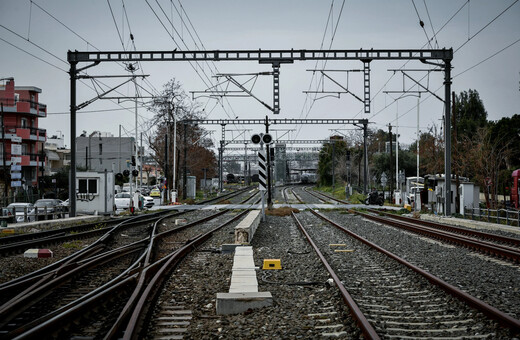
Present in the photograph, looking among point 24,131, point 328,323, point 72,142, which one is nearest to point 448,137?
point 72,142

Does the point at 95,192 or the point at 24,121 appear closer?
the point at 95,192

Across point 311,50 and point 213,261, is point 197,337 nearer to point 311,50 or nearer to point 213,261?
point 213,261

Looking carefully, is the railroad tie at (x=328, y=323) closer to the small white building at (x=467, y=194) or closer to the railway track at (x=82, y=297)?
the railway track at (x=82, y=297)

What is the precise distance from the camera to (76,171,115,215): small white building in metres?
32.3

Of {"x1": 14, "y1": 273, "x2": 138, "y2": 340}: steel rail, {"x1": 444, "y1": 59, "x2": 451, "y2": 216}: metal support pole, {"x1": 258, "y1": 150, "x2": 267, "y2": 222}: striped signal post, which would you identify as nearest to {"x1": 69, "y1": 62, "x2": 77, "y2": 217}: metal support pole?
{"x1": 258, "y1": 150, "x2": 267, "y2": 222}: striped signal post

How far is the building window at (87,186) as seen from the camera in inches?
1278

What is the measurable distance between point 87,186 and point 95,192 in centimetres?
60

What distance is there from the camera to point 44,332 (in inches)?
233

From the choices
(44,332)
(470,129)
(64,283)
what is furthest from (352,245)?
(470,129)

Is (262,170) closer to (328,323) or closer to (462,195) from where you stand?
(462,195)

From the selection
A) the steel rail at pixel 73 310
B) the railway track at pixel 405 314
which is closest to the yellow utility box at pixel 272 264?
the railway track at pixel 405 314

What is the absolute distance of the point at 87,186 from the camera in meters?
32.6

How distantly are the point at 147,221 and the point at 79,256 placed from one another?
47.0 feet

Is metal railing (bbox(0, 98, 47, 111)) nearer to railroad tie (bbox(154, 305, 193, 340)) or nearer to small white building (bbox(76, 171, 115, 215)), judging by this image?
small white building (bbox(76, 171, 115, 215))
